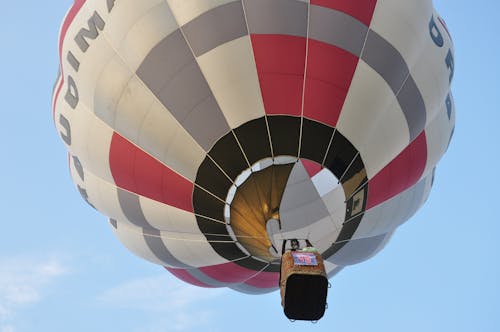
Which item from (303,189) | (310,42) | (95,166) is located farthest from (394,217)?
(95,166)

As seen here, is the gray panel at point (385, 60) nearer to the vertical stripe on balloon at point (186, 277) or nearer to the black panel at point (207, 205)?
the black panel at point (207, 205)

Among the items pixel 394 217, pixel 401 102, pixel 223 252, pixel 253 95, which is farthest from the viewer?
pixel 394 217

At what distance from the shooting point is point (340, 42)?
587 cm

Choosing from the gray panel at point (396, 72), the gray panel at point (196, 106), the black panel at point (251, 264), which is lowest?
the black panel at point (251, 264)

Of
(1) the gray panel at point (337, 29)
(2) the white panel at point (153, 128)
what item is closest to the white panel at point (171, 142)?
(2) the white panel at point (153, 128)

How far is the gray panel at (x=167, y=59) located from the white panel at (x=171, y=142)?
25 centimetres

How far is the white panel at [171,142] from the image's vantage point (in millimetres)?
5930

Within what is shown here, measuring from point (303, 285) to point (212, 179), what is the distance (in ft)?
4.78

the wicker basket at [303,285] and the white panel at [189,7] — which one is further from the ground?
the white panel at [189,7]

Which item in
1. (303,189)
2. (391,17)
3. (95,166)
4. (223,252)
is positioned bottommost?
(223,252)

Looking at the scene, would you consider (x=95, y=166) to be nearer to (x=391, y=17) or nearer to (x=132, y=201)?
(x=132, y=201)

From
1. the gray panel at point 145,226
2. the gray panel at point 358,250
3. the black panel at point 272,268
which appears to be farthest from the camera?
the black panel at point 272,268

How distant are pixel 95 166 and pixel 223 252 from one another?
6.12ft

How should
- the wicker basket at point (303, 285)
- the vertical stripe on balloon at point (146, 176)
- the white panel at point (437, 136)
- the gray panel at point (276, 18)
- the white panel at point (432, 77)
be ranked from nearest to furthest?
the wicker basket at point (303, 285) < the gray panel at point (276, 18) < the vertical stripe on balloon at point (146, 176) < the white panel at point (432, 77) < the white panel at point (437, 136)
